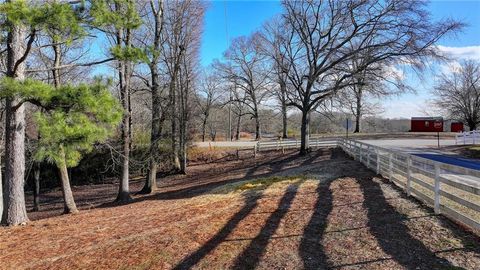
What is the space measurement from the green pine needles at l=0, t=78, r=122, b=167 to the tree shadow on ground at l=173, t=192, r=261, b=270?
374 cm

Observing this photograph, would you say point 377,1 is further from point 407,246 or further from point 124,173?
point 407,246

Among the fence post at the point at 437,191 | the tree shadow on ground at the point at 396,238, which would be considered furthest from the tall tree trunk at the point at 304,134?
the fence post at the point at 437,191

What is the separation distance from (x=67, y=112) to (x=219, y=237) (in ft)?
15.7

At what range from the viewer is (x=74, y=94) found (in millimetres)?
8727

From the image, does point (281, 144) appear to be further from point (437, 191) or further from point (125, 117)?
point (437, 191)

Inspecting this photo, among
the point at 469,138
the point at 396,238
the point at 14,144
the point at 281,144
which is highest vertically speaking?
the point at 14,144

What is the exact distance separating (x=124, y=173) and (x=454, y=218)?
1354 cm

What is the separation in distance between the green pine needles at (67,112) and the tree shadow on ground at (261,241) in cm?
441

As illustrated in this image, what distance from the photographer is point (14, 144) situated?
9.71m

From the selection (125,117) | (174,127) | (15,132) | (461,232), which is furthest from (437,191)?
(174,127)

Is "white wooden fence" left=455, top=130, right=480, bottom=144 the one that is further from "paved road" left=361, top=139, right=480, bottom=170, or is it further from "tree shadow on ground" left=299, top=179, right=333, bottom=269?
"tree shadow on ground" left=299, top=179, right=333, bottom=269

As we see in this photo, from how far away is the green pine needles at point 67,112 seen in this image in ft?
27.3

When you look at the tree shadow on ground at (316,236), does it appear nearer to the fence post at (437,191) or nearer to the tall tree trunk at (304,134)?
the fence post at (437,191)

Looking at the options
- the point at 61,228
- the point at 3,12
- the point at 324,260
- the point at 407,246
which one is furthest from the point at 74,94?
the point at 407,246
